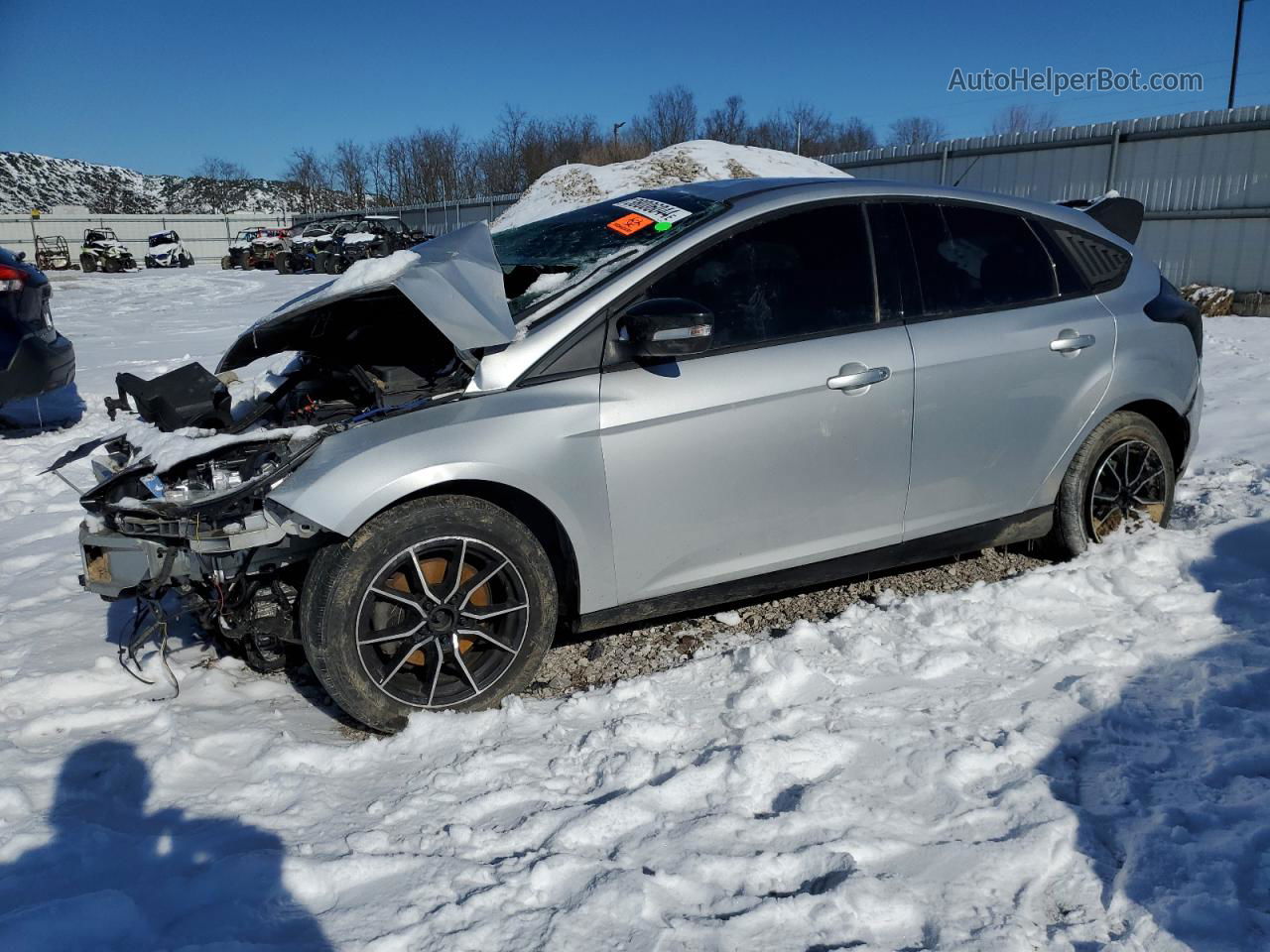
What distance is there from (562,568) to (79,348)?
11344mm

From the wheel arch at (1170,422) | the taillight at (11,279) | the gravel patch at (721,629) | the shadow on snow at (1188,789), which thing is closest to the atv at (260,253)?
the taillight at (11,279)

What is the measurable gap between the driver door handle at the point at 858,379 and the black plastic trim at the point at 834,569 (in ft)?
2.29

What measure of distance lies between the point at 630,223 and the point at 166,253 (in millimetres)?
35745

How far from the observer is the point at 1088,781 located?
8.80ft

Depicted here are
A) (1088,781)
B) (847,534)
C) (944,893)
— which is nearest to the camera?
(944,893)

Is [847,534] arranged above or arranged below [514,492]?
below

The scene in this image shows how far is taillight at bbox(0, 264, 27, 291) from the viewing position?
268 inches

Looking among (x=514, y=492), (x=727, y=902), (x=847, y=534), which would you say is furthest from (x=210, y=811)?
(x=847, y=534)

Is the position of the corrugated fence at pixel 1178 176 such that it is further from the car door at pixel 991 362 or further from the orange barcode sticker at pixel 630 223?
the orange barcode sticker at pixel 630 223

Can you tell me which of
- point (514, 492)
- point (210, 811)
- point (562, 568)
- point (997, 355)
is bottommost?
point (210, 811)

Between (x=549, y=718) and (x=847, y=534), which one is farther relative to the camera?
(x=847, y=534)

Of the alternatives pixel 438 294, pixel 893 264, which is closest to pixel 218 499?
pixel 438 294

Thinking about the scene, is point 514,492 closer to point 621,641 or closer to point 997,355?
point 621,641

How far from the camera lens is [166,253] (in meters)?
34.2
